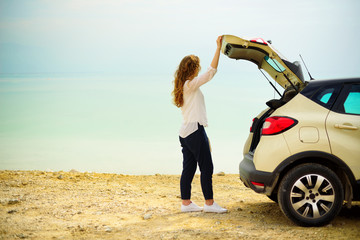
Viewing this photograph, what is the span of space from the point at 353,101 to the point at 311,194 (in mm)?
1189

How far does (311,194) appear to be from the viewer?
5.12 meters

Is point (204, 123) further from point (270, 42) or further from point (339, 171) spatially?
point (339, 171)

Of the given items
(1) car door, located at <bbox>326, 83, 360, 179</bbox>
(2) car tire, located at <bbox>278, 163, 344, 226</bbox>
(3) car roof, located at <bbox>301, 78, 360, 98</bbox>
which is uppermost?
(3) car roof, located at <bbox>301, 78, 360, 98</bbox>

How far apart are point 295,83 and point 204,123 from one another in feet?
4.16

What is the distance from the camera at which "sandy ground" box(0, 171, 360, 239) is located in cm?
523

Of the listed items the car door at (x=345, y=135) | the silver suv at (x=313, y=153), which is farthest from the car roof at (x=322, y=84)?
the car door at (x=345, y=135)

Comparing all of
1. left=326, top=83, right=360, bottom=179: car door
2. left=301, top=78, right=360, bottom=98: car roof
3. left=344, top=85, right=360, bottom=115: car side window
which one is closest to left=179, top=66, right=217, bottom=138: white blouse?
left=301, top=78, right=360, bottom=98: car roof

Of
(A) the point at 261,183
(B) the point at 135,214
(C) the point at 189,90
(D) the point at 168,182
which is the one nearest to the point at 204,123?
(C) the point at 189,90

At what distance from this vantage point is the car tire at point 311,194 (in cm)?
510

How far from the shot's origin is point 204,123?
591 centimetres

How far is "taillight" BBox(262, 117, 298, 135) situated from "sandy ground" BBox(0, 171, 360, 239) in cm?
115

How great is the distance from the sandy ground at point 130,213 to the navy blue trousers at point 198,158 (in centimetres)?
42

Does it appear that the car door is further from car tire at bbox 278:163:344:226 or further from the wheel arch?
car tire at bbox 278:163:344:226

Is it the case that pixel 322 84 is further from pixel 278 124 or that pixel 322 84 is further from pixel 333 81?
pixel 278 124
